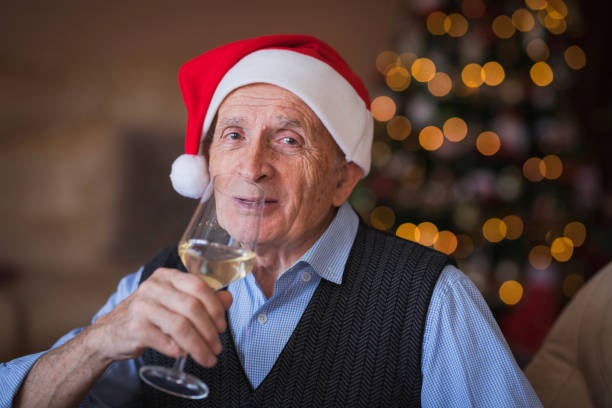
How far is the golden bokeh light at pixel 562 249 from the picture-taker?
411cm

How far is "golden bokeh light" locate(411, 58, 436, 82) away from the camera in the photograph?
156 inches

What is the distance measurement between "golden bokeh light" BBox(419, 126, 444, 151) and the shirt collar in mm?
2690

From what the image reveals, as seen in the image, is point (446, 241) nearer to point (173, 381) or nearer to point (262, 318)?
point (262, 318)

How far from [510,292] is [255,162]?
11.2ft

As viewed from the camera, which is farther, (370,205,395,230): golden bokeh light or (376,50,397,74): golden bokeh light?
(376,50,397,74): golden bokeh light

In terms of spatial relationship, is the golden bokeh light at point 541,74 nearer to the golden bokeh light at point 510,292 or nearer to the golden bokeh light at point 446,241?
the golden bokeh light at point 446,241

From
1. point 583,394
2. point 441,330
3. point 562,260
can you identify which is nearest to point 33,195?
point 441,330

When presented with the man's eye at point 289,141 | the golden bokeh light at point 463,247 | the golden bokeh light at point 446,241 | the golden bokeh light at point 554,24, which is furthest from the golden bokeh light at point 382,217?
the man's eye at point 289,141

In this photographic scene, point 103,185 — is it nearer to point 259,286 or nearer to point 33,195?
point 33,195

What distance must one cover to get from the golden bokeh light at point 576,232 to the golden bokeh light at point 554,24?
63.9 inches

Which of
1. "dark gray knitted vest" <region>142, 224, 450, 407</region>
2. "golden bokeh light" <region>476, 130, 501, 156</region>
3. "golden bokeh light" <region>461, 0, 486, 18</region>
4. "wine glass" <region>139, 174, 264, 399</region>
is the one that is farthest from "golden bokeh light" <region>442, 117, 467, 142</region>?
"wine glass" <region>139, 174, 264, 399</region>

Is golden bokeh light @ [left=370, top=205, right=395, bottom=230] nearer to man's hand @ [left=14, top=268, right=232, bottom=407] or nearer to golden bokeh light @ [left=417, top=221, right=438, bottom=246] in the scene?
golden bokeh light @ [left=417, top=221, right=438, bottom=246]

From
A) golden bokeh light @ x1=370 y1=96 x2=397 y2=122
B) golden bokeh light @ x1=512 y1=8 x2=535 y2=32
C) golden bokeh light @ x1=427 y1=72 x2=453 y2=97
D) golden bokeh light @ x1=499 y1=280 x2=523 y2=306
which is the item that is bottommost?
golden bokeh light @ x1=499 y1=280 x2=523 y2=306

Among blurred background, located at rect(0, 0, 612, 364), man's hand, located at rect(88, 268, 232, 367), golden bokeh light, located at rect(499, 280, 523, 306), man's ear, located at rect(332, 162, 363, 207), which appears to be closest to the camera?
man's hand, located at rect(88, 268, 232, 367)
